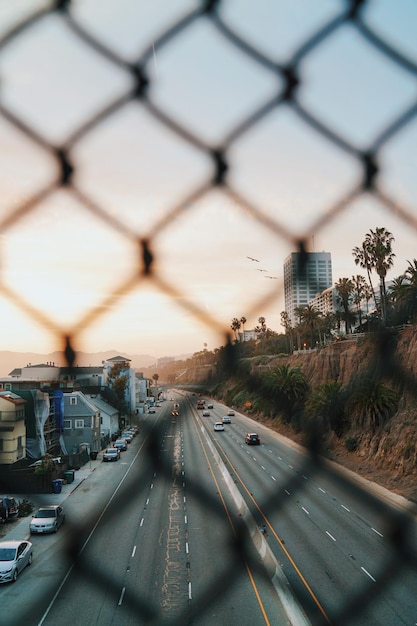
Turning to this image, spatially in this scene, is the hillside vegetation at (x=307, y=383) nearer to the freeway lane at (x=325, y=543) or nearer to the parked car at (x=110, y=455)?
the freeway lane at (x=325, y=543)

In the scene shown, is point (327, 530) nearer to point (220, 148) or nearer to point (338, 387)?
point (338, 387)

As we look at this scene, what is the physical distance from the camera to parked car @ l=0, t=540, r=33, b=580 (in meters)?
8.38

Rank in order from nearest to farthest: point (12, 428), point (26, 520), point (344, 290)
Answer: point (12, 428), point (344, 290), point (26, 520)

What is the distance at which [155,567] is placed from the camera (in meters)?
9.27

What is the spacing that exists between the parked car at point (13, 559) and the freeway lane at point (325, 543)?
4.51 m

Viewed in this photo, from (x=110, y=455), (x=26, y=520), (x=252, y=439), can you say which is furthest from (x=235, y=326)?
(x=252, y=439)

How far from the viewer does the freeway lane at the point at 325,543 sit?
718 cm

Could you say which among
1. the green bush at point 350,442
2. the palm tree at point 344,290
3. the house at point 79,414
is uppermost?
the palm tree at point 344,290

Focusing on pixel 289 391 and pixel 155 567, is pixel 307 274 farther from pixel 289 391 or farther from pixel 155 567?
pixel 155 567

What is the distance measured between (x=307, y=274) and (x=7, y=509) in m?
13.0

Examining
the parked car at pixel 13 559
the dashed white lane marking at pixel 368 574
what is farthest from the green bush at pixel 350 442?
the parked car at pixel 13 559

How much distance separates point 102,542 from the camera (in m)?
10.8

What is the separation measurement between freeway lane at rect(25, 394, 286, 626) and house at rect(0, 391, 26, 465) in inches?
38.5

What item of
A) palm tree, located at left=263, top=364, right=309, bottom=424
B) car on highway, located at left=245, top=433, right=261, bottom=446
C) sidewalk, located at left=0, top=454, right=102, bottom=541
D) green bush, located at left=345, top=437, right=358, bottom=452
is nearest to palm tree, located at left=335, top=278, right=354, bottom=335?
palm tree, located at left=263, top=364, right=309, bottom=424
